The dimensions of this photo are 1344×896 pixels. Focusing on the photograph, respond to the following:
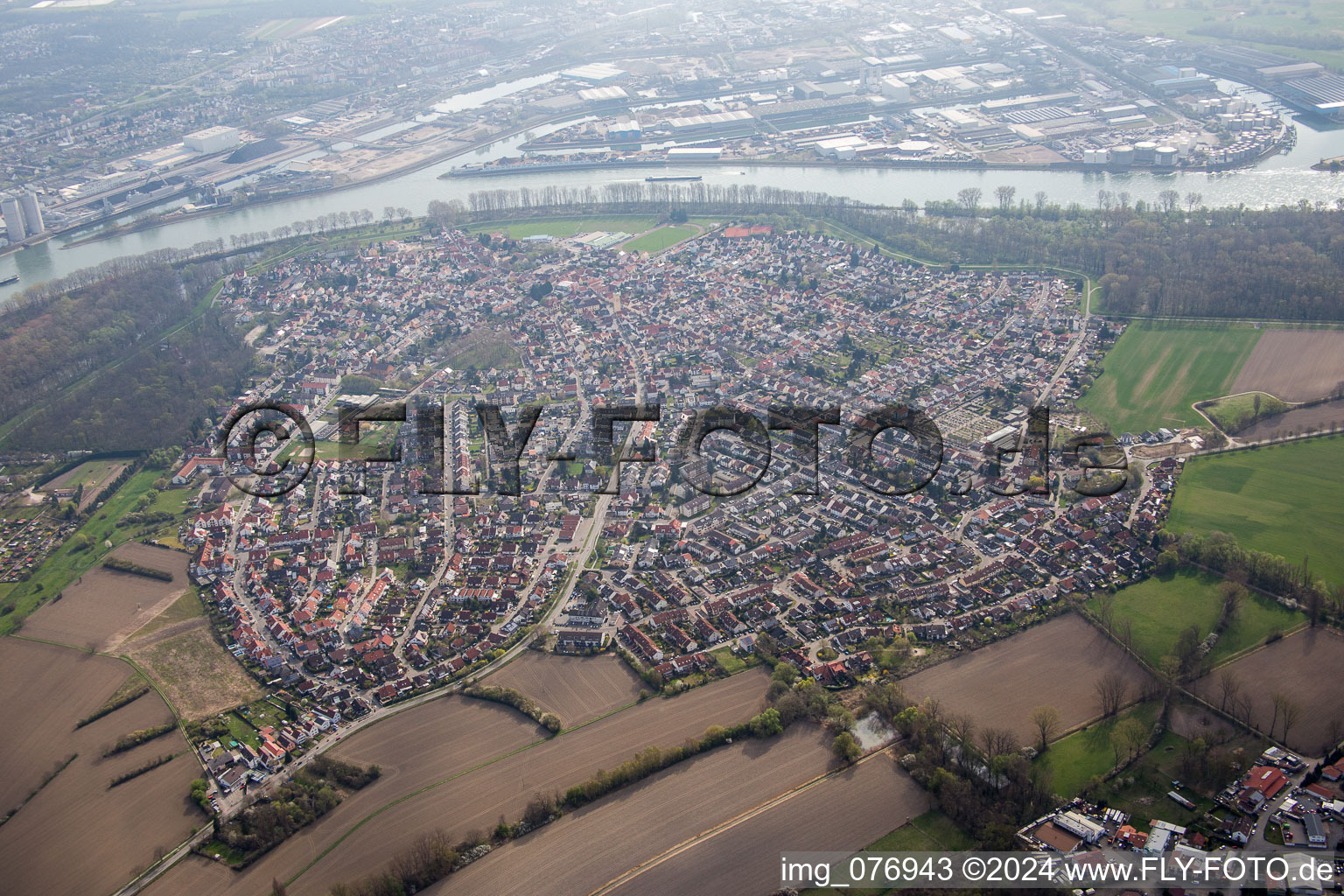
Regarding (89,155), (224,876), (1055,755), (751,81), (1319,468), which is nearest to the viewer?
(224,876)

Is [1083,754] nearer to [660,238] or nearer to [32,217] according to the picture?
[660,238]

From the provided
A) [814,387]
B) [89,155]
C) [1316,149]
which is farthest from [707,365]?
[89,155]

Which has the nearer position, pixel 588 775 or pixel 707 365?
pixel 588 775

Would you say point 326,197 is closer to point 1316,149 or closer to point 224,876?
point 224,876

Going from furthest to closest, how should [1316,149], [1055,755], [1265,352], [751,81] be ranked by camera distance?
[751,81] → [1316,149] → [1265,352] → [1055,755]

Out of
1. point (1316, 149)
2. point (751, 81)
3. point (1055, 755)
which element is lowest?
point (1055, 755)

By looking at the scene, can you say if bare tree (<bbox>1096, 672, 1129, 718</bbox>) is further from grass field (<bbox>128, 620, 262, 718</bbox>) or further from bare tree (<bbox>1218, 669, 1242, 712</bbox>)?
grass field (<bbox>128, 620, 262, 718</bbox>)

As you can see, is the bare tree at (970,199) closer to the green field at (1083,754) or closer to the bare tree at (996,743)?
the green field at (1083,754)

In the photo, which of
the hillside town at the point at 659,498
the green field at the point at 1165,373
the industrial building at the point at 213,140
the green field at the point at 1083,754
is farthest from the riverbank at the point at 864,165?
the green field at the point at 1083,754
